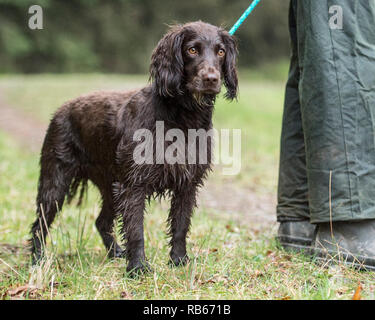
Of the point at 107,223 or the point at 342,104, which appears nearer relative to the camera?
the point at 342,104

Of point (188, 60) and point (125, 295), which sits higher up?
point (188, 60)

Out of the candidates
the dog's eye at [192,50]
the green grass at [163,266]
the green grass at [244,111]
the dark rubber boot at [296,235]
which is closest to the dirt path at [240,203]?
the green grass at [163,266]

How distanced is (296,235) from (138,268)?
1268 mm

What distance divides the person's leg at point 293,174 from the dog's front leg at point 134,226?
3.79 ft

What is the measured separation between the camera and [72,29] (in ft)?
85.4

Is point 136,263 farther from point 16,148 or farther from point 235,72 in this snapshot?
point 16,148

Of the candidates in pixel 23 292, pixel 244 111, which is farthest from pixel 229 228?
pixel 244 111

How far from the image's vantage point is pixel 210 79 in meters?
2.79

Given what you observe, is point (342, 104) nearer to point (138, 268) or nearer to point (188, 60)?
point (188, 60)

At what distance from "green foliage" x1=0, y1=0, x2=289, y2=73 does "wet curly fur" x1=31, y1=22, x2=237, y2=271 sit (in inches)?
824

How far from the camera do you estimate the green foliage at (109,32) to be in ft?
78.4
